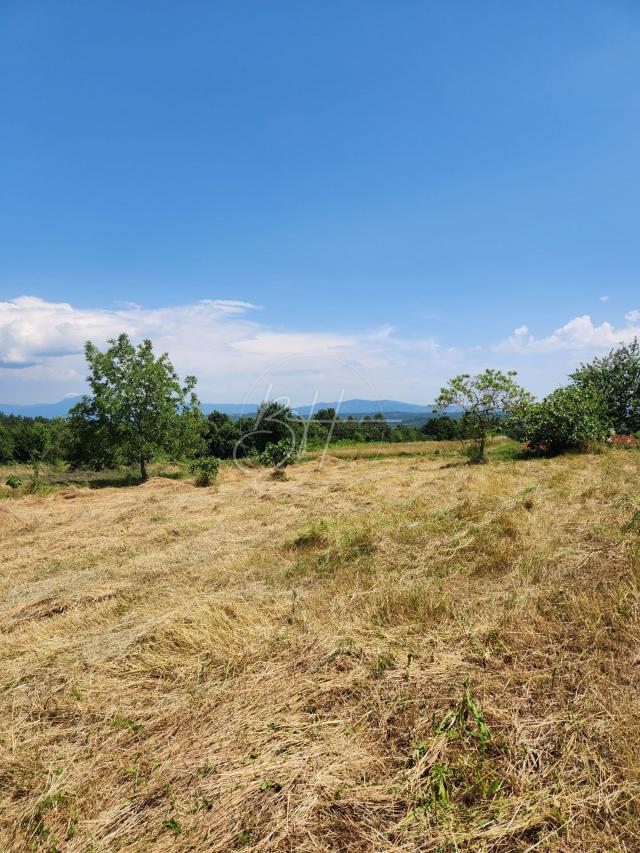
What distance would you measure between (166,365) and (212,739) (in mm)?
22332

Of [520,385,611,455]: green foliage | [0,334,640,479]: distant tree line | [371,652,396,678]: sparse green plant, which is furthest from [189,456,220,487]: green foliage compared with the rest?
[371,652,396,678]: sparse green plant

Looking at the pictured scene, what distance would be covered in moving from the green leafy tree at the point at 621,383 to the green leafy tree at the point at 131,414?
29832 millimetres

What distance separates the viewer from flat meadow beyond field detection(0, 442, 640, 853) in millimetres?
2014

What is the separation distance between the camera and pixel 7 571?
6883 mm

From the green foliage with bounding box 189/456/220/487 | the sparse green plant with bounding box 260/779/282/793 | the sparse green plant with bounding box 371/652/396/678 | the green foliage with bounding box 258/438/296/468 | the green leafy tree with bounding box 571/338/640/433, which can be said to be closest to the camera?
the sparse green plant with bounding box 260/779/282/793

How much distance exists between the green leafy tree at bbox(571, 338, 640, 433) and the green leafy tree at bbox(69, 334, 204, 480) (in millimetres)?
29832

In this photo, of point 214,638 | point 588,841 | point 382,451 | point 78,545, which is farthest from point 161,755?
point 382,451

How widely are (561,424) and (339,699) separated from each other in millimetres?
18764

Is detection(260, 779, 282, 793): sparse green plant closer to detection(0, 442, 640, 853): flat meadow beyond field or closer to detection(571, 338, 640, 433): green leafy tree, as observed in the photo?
detection(0, 442, 640, 853): flat meadow beyond field

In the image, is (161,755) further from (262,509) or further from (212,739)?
(262,509)

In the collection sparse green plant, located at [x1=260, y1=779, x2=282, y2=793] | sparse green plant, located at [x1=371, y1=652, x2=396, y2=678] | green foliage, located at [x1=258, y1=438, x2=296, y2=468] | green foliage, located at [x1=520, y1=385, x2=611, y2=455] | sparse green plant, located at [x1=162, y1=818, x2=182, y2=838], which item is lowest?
sparse green plant, located at [x1=162, y1=818, x2=182, y2=838]

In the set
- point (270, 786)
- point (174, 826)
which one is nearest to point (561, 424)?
Result: point (270, 786)

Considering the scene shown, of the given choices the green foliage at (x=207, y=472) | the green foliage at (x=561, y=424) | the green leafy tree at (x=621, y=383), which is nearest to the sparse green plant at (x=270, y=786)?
the green foliage at (x=207, y=472)

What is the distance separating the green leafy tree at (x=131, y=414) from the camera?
20.5m
